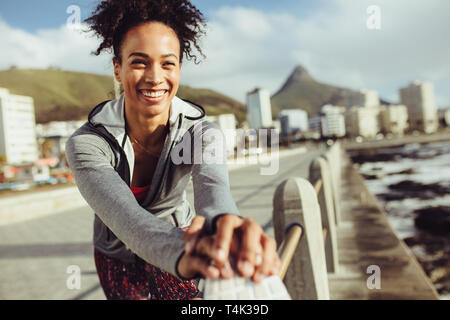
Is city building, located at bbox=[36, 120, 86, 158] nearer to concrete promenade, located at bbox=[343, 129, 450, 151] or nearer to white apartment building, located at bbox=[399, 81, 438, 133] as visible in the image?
concrete promenade, located at bbox=[343, 129, 450, 151]

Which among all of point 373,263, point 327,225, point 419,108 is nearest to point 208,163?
point 327,225

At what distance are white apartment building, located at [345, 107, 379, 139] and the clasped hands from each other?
121301mm

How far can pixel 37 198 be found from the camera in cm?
888

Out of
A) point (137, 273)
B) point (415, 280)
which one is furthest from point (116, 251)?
point (415, 280)

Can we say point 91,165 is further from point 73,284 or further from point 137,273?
point 137,273

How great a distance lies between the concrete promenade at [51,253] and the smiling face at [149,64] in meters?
1.63

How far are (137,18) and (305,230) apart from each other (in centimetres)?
148

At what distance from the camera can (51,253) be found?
16.7 ft

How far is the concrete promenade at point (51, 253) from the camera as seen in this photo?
11.9 feet

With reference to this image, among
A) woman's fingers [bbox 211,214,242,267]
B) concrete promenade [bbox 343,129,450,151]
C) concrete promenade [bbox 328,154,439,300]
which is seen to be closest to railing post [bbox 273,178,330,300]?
concrete promenade [bbox 328,154,439,300]

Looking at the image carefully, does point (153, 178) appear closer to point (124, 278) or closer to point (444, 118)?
point (124, 278)

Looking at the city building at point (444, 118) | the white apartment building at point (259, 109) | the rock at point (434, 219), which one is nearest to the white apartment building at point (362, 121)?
the city building at point (444, 118)

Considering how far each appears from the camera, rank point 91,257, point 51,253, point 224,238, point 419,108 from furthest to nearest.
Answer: point 419,108 < point 51,253 < point 91,257 < point 224,238

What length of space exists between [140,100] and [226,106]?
0.48m
